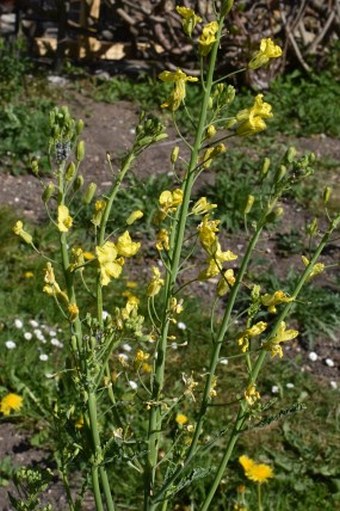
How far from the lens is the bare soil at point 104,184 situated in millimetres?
3164

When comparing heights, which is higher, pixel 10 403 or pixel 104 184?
pixel 10 403

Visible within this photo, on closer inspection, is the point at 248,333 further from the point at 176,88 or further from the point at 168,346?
the point at 176,88

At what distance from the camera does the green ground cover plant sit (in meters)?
1.62

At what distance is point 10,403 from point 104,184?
105 inches

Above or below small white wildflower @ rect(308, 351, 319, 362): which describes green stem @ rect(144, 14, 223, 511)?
above

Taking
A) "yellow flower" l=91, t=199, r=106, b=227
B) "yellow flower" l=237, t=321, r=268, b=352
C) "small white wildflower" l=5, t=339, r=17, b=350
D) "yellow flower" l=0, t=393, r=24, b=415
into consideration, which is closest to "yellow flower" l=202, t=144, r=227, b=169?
"yellow flower" l=91, t=199, r=106, b=227

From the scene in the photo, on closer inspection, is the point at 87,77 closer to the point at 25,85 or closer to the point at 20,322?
the point at 25,85

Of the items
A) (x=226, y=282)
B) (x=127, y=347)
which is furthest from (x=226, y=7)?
(x=127, y=347)

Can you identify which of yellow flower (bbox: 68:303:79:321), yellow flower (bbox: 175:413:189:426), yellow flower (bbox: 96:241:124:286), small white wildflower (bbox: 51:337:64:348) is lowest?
small white wildflower (bbox: 51:337:64:348)

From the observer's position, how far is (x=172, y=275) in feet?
5.58

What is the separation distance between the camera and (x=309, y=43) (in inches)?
309

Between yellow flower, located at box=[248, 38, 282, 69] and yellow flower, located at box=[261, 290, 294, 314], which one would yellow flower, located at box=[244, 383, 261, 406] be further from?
yellow flower, located at box=[248, 38, 282, 69]

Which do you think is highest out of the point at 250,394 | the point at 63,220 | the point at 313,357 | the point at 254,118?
the point at 254,118

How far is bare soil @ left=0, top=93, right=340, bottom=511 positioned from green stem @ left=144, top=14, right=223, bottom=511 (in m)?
0.76
